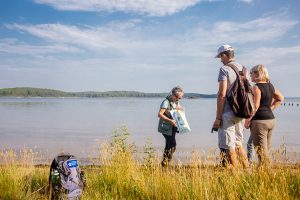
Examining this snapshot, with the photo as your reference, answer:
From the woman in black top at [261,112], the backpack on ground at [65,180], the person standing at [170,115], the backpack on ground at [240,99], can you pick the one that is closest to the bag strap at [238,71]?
the backpack on ground at [240,99]

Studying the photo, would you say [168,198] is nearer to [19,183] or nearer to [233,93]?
[233,93]

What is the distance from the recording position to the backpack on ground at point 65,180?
18.3 ft

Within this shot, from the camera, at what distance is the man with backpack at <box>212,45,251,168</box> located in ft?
20.4

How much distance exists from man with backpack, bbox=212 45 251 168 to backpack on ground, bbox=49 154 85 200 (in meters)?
2.36

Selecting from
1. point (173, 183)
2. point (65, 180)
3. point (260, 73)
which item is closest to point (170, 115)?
→ point (260, 73)

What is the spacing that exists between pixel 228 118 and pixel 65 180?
278 cm

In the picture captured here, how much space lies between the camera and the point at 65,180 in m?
5.62

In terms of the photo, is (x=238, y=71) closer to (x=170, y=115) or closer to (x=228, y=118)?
(x=228, y=118)

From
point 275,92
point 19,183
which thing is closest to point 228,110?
point 275,92

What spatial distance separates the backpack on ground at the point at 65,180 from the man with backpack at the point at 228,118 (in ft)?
7.75

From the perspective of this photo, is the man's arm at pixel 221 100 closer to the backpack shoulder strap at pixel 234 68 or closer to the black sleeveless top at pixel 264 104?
the backpack shoulder strap at pixel 234 68

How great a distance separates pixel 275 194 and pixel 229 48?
8.65 ft

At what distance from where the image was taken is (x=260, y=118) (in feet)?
22.9

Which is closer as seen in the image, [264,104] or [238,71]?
[238,71]
